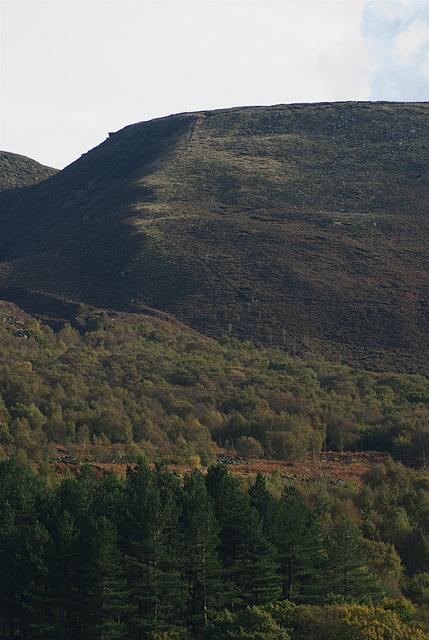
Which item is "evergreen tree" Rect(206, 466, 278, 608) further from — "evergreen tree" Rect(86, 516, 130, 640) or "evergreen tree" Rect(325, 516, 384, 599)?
"evergreen tree" Rect(86, 516, 130, 640)

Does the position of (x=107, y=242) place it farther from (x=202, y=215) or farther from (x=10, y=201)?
(x=10, y=201)

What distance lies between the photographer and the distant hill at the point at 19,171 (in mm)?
171875

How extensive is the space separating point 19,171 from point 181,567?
16881 cm

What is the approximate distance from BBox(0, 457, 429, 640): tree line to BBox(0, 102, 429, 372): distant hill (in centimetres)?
5300

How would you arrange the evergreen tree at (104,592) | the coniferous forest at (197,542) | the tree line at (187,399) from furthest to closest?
the tree line at (187,399), the coniferous forest at (197,542), the evergreen tree at (104,592)

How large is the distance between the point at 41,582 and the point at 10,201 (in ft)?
474

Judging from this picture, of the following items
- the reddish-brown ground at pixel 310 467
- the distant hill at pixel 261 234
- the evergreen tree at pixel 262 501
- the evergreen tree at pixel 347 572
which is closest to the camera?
the evergreen tree at pixel 347 572

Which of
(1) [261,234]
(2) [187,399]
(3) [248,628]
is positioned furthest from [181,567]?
(1) [261,234]

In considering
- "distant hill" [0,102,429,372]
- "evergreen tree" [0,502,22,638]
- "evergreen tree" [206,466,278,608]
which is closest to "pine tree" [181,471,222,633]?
"evergreen tree" [206,466,278,608]

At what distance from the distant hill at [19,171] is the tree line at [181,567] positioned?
5993 inches

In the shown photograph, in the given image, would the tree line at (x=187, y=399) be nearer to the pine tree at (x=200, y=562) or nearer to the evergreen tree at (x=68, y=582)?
the pine tree at (x=200, y=562)

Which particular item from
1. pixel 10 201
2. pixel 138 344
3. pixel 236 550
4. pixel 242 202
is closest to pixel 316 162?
pixel 242 202

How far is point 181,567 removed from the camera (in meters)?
23.9

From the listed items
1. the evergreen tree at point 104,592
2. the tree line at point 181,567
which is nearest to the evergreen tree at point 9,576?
the tree line at point 181,567
